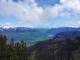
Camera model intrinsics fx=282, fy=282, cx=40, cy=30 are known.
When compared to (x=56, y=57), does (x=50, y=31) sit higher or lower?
higher

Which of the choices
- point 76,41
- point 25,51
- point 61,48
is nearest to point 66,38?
point 61,48

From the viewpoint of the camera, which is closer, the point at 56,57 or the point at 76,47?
the point at 56,57

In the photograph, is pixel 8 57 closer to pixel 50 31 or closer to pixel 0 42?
pixel 0 42

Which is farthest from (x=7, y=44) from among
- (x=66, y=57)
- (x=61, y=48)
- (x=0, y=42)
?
(x=61, y=48)

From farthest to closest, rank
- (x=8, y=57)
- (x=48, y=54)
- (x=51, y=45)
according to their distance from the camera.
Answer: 1. (x=51, y=45)
2. (x=48, y=54)
3. (x=8, y=57)

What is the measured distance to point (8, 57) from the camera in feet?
53.6

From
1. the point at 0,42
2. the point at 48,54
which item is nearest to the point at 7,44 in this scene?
the point at 0,42

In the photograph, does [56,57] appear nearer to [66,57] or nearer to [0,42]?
[66,57]

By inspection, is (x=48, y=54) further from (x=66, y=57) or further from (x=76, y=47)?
(x=76, y=47)

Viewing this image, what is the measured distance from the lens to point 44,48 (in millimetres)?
25109

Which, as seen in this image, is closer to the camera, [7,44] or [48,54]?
[7,44]

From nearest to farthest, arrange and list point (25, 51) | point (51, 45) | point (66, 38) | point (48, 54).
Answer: point (25, 51), point (48, 54), point (51, 45), point (66, 38)

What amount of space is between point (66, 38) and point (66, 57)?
3.50 meters

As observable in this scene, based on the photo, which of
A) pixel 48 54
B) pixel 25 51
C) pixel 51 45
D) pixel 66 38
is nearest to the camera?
pixel 25 51
